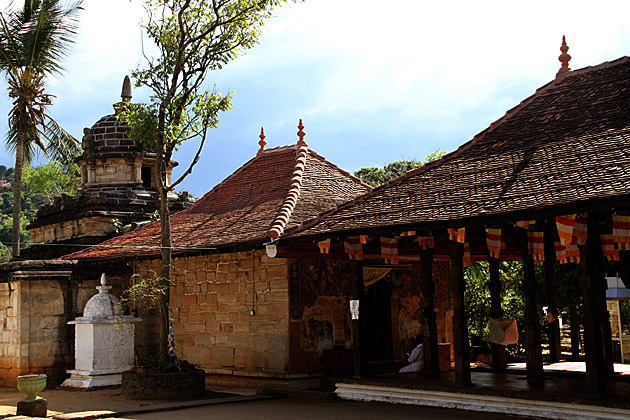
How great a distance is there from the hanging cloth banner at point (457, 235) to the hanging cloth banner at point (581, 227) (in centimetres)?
148

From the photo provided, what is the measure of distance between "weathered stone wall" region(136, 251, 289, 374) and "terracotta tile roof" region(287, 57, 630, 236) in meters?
2.16

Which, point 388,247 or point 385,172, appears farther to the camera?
point 385,172

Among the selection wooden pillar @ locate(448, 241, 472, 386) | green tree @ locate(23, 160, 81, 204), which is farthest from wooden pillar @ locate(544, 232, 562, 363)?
green tree @ locate(23, 160, 81, 204)

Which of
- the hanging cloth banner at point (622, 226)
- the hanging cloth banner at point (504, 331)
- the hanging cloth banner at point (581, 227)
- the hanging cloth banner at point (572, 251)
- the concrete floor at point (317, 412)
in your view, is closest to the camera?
the hanging cloth banner at point (581, 227)

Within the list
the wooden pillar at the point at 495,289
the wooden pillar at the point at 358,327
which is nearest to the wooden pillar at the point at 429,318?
the wooden pillar at the point at 495,289

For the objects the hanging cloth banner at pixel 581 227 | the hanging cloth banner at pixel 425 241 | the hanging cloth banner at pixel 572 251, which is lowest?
the hanging cloth banner at pixel 572 251

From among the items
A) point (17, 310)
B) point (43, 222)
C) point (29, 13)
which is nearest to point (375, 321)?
point (17, 310)

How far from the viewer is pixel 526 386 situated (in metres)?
9.31

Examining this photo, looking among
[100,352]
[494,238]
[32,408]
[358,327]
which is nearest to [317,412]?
[358,327]

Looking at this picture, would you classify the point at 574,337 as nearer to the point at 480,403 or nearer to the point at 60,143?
the point at 480,403

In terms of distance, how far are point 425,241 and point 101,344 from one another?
6398 millimetres

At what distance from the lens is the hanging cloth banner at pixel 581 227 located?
314 inches

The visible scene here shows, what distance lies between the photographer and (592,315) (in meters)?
7.86

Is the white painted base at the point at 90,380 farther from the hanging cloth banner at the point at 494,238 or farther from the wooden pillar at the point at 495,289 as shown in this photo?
the hanging cloth banner at the point at 494,238
